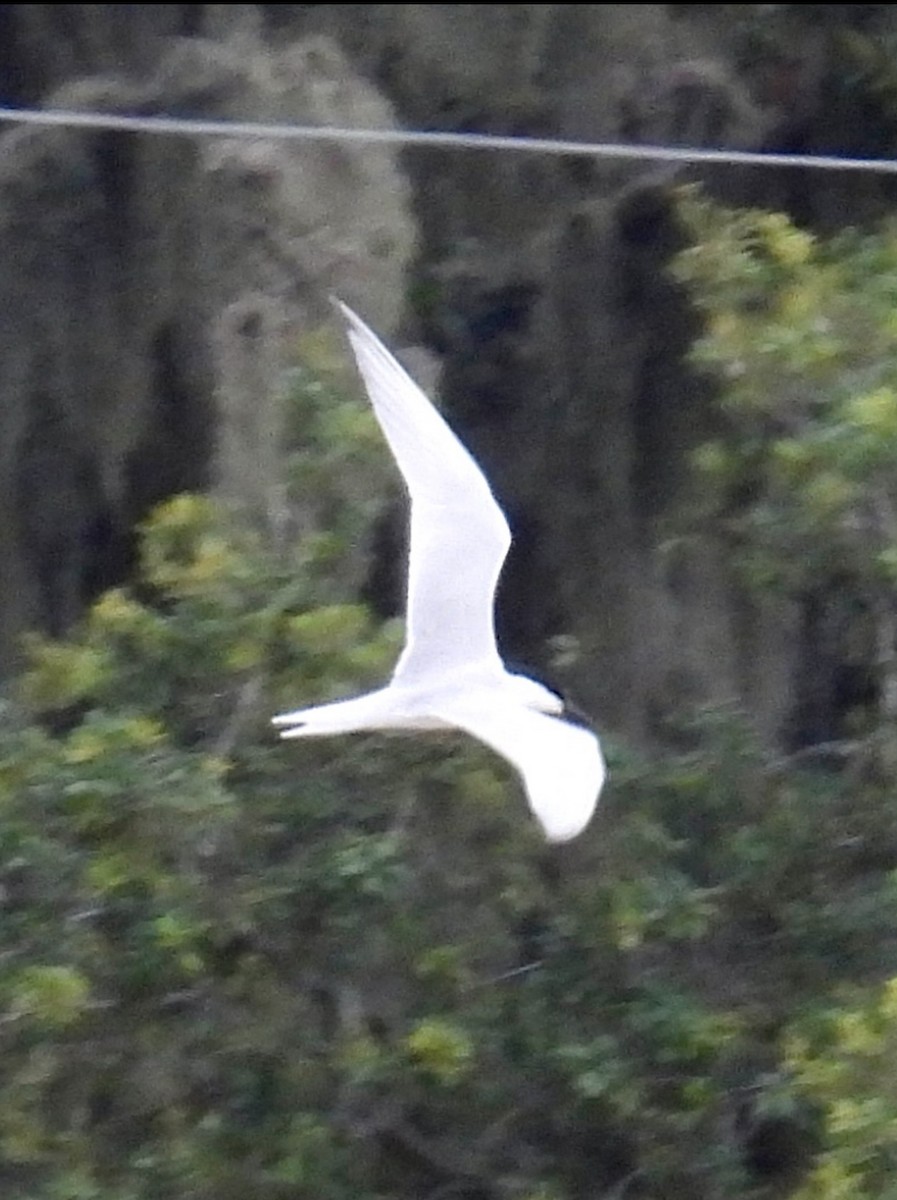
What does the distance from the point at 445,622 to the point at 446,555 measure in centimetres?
9

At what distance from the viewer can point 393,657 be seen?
4.69 m

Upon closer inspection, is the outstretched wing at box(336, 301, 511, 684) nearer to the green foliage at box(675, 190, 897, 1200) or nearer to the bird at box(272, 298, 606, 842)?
the bird at box(272, 298, 606, 842)

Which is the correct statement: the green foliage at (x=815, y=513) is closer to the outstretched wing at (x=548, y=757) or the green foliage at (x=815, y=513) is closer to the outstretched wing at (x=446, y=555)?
the outstretched wing at (x=446, y=555)

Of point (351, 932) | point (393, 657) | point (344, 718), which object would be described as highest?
→ point (344, 718)

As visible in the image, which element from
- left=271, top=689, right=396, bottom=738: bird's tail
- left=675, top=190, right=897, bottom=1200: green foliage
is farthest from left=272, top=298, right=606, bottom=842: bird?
left=675, top=190, right=897, bottom=1200: green foliage

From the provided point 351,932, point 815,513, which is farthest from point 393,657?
point 815,513

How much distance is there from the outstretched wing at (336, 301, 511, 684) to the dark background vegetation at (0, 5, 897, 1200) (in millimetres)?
A: 385


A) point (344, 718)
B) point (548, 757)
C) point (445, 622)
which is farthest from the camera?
point (445, 622)

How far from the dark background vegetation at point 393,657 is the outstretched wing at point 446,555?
0.38 metres

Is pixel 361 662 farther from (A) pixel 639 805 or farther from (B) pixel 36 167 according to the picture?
(B) pixel 36 167

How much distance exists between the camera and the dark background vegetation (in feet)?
15.0

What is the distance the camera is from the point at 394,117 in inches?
240

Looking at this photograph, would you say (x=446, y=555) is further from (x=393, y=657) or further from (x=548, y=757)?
(x=548, y=757)

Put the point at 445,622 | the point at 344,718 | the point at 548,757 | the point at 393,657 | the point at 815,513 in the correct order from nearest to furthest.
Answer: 1. the point at 548,757
2. the point at 344,718
3. the point at 445,622
4. the point at 393,657
5. the point at 815,513
